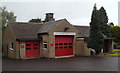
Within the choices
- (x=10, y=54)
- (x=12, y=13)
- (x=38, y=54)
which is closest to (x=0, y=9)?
(x=12, y=13)

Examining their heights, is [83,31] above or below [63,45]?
above

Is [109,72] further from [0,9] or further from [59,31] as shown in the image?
[0,9]

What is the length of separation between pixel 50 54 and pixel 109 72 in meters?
10.7

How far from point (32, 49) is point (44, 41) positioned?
2.17 metres

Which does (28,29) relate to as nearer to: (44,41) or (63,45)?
(44,41)

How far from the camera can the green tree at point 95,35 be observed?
850 inches

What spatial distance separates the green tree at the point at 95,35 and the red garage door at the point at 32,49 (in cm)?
798

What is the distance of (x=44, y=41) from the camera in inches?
854

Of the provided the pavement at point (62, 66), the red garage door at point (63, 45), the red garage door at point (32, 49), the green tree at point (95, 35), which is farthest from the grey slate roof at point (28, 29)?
the pavement at point (62, 66)

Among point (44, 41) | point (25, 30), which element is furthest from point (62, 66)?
point (25, 30)

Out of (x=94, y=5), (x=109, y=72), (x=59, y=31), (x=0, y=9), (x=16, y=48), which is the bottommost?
(x=109, y=72)

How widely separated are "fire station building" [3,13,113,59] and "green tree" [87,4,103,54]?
1690mm

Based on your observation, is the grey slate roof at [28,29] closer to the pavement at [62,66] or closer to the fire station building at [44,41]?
the fire station building at [44,41]

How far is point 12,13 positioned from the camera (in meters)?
43.6
